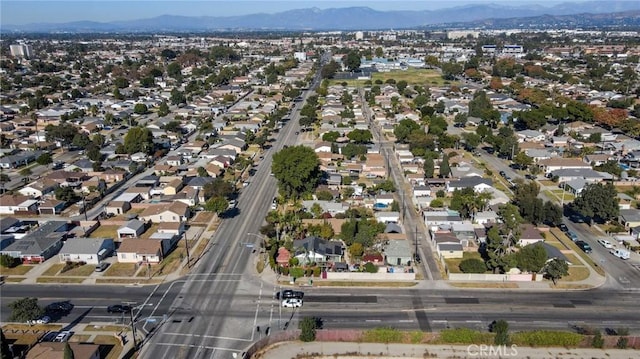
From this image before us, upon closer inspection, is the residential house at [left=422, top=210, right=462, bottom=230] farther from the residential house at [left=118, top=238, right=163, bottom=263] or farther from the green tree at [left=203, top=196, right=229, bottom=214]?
the residential house at [left=118, top=238, right=163, bottom=263]

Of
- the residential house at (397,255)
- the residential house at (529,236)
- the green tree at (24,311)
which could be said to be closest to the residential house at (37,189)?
the green tree at (24,311)

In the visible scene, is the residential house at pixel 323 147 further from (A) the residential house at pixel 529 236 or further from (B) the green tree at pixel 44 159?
(B) the green tree at pixel 44 159

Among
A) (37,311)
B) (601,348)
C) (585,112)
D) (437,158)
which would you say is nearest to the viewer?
(601,348)

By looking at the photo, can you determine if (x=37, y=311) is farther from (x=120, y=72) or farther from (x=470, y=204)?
(x=120, y=72)

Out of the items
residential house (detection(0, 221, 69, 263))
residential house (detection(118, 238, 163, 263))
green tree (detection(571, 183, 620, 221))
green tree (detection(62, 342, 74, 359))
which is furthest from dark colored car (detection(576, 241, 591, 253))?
residential house (detection(0, 221, 69, 263))

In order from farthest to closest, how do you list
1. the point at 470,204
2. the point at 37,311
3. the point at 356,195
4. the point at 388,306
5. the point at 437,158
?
1. the point at 437,158
2. the point at 356,195
3. the point at 470,204
4. the point at 388,306
5. the point at 37,311

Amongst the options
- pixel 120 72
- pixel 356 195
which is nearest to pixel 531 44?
pixel 120 72
